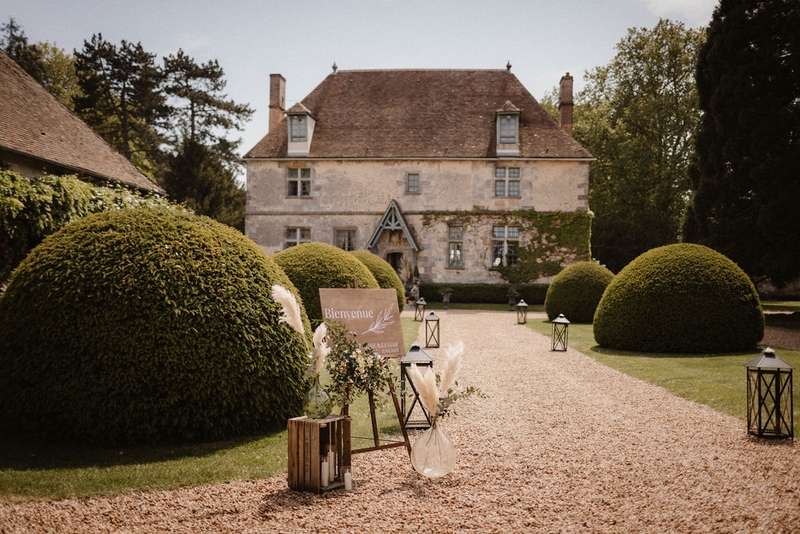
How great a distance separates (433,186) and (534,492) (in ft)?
85.2

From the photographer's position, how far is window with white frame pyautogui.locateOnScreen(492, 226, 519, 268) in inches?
1185

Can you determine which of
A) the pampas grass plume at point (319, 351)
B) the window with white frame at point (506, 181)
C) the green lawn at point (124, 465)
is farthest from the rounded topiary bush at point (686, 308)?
the window with white frame at point (506, 181)

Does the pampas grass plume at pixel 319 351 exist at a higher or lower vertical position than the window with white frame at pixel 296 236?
lower

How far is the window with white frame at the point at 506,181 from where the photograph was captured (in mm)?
29891

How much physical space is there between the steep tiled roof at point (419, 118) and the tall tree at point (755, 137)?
25.4 feet

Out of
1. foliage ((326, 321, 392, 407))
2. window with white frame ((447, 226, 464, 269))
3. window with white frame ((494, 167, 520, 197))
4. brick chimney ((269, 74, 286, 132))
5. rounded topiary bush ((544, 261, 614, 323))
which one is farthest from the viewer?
brick chimney ((269, 74, 286, 132))

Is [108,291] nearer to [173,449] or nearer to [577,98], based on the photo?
[173,449]

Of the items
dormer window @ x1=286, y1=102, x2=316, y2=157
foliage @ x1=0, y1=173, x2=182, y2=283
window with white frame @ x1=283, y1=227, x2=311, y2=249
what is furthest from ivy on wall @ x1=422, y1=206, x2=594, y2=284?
foliage @ x1=0, y1=173, x2=182, y2=283

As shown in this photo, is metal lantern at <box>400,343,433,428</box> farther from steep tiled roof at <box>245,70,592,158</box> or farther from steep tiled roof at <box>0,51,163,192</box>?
steep tiled roof at <box>245,70,592,158</box>

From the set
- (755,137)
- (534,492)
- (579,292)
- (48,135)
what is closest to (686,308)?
(579,292)

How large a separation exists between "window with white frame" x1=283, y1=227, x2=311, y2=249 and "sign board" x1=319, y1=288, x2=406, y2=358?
2403 centimetres

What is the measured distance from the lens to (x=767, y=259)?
64.7 feet

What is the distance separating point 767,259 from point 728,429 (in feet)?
50.0

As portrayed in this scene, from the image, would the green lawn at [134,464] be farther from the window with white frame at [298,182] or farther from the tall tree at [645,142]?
the tall tree at [645,142]
